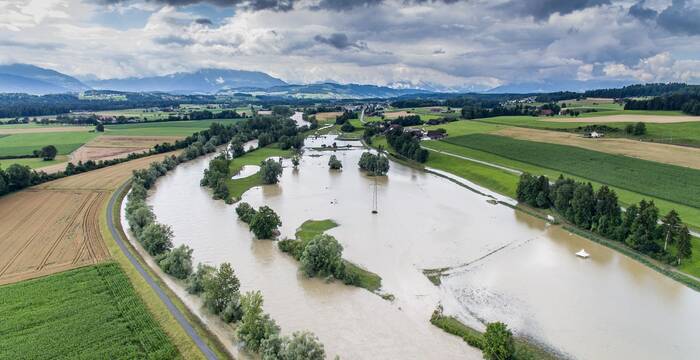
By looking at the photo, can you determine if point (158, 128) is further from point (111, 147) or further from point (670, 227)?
point (670, 227)

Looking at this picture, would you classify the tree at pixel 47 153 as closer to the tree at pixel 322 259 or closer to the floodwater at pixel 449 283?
the floodwater at pixel 449 283

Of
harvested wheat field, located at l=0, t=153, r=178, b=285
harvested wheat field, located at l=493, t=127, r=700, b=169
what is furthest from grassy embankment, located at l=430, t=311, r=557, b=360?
harvested wheat field, located at l=493, t=127, r=700, b=169

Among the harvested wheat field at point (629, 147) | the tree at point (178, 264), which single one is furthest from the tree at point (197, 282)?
the harvested wheat field at point (629, 147)

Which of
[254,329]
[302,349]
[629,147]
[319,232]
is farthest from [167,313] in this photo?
[629,147]

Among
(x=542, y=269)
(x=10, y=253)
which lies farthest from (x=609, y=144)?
(x=10, y=253)

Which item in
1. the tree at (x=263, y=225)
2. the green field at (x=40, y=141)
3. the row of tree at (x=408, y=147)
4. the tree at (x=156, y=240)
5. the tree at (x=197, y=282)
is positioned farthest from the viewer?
the green field at (x=40, y=141)
